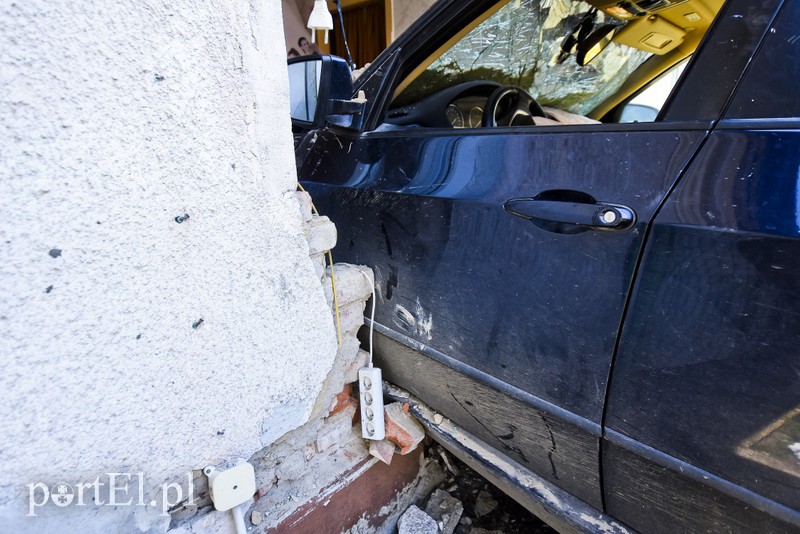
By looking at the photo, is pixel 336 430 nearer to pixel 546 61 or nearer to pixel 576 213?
pixel 576 213

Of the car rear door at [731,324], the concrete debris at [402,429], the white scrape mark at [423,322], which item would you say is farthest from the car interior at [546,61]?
the concrete debris at [402,429]

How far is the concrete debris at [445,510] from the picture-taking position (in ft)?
6.02

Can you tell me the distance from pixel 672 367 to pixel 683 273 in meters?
0.20

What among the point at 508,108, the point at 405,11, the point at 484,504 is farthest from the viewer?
the point at 405,11

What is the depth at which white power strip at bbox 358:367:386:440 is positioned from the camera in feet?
5.37

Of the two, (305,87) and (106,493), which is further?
(305,87)

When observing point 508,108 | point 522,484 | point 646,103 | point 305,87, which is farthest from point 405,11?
point 522,484

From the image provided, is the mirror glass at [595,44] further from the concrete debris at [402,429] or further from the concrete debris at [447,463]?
the concrete debris at [447,463]

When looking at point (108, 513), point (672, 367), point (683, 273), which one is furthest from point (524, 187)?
point (108, 513)

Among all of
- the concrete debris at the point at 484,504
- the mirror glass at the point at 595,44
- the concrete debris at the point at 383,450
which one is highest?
the mirror glass at the point at 595,44

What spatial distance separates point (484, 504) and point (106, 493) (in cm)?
153

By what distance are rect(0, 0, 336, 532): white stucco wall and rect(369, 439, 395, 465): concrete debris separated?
2.00 feet

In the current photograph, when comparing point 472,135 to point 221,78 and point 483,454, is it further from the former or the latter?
point 483,454

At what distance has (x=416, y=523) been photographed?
1802 mm
